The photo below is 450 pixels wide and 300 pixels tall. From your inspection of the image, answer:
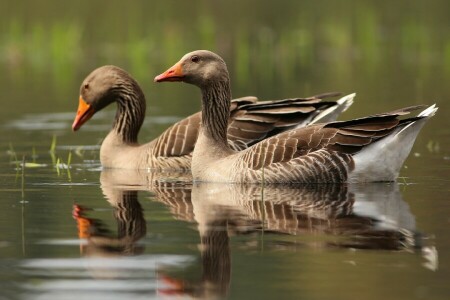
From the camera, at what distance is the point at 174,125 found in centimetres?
1492

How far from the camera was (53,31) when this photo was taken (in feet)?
109

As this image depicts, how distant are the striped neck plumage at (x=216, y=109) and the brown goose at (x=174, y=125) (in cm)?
37

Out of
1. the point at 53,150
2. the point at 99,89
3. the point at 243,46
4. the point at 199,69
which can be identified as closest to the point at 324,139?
the point at 199,69

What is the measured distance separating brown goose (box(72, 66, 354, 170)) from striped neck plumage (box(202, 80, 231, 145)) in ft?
1.21

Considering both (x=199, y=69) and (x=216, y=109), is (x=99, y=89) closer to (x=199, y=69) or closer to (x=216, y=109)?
(x=216, y=109)

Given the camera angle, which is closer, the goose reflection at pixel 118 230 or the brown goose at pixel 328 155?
Answer: the goose reflection at pixel 118 230

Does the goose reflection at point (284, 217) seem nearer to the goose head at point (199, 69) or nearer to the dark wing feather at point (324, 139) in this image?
the dark wing feather at point (324, 139)

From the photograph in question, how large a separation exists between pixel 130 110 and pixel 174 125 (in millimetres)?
1237

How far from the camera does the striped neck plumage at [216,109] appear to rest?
44.3 ft

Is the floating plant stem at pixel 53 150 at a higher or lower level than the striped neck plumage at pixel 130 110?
lower

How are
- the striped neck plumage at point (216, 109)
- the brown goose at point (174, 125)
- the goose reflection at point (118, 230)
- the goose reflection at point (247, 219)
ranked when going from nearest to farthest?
the goose reflection at point (247, 219) → the goose reflection at point (118, 230) → the striped neck plumage at point (216, 109) → the brown goose at point (174, 125)

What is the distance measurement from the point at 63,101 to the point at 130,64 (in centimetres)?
610

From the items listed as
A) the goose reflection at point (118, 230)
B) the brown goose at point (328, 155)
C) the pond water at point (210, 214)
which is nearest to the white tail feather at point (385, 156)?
the brown goose at point (328, 155)

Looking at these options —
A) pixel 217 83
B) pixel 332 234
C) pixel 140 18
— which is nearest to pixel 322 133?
pixel 217 83
